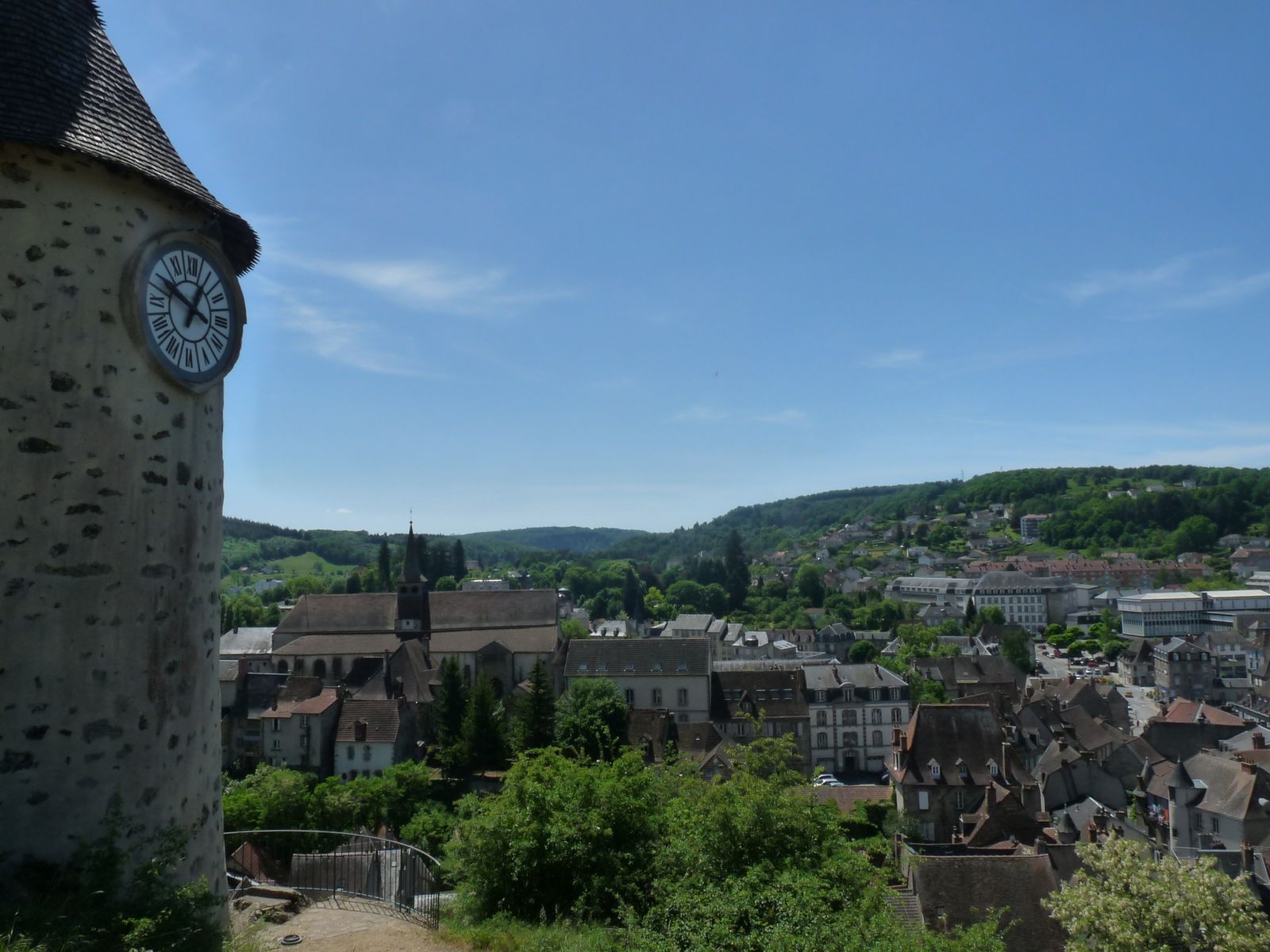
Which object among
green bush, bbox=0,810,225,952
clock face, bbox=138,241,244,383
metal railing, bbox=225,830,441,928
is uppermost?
clock face, bbox=138,241,244,383

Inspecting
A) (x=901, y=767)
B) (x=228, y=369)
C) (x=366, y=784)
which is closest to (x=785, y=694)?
(x=901, y=767)

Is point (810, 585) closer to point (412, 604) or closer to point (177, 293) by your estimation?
point (412, 604)

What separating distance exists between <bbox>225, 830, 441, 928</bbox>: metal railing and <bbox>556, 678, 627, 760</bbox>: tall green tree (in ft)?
73.0

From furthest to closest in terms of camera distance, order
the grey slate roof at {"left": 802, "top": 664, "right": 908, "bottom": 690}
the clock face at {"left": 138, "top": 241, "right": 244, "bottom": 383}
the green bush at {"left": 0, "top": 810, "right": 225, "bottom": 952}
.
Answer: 1. the grey slate roof at {"left": 802, "top": 664, "right": 908, "bottom": 690}
2. the clock face at {"left": 138, "top": 241, "right": 244, "bottom": 383}
3. the green bush at {"left": 0, "top": 810, "right": 225, "bottom": 952}

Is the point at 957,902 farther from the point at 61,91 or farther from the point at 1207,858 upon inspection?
the point at 61,91

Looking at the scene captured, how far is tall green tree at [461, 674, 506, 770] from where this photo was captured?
42.5 m

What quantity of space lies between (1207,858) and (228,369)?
24.1 m

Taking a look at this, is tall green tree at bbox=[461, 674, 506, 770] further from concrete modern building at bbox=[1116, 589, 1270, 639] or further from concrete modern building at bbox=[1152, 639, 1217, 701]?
concrete modern building at bbox=[1116, 589, 1270, 639]

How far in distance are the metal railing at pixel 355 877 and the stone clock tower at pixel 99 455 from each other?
4430 mm

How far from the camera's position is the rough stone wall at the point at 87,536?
245 inches

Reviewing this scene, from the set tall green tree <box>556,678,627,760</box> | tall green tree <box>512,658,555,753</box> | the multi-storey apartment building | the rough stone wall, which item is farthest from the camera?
the multi-storey apartment building

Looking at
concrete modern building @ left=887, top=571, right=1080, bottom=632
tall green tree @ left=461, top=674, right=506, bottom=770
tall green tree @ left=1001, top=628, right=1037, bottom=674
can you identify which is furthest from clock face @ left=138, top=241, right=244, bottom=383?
concrete modern building @ left=887, top=571, right=1080, bottom=632

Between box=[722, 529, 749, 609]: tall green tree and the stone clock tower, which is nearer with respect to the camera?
the stone clock tower

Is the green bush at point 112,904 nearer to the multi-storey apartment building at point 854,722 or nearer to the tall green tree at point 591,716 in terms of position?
the tall green tree at point 591,716
